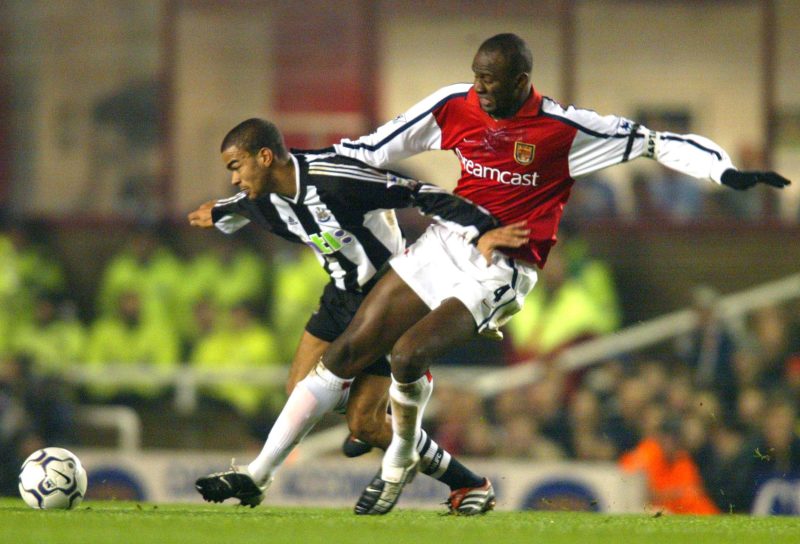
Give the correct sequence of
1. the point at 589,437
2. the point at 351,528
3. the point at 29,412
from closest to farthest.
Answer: the point at 351,528 → the point at 589,437 → the point at 29,412

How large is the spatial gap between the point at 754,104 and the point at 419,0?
12.0 ft

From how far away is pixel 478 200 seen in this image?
739cm

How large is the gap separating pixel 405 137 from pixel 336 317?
1.01 m

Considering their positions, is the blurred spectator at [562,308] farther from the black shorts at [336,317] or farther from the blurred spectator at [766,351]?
the black shorts at [336,317]

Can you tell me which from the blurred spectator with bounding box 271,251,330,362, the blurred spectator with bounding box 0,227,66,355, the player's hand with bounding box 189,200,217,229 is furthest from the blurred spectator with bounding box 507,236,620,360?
the player's hand with bounding box 189,200,217,229

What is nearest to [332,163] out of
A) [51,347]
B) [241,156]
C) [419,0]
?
[241,156]

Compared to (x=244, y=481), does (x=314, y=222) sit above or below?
above

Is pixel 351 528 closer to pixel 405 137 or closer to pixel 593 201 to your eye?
pixel 405 137

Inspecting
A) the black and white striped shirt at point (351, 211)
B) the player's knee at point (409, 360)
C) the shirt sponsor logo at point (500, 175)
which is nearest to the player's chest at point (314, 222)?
the black and white striped shirt at point (351, 211)

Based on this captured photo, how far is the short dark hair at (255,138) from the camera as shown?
7.42 m

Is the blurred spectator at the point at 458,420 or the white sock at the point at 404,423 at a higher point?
the white sock at the point at 404,423

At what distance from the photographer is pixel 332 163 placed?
7.45 m

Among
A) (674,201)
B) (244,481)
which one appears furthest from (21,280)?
(244,481)

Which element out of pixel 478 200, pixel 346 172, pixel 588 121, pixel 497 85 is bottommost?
pixel 478 200
